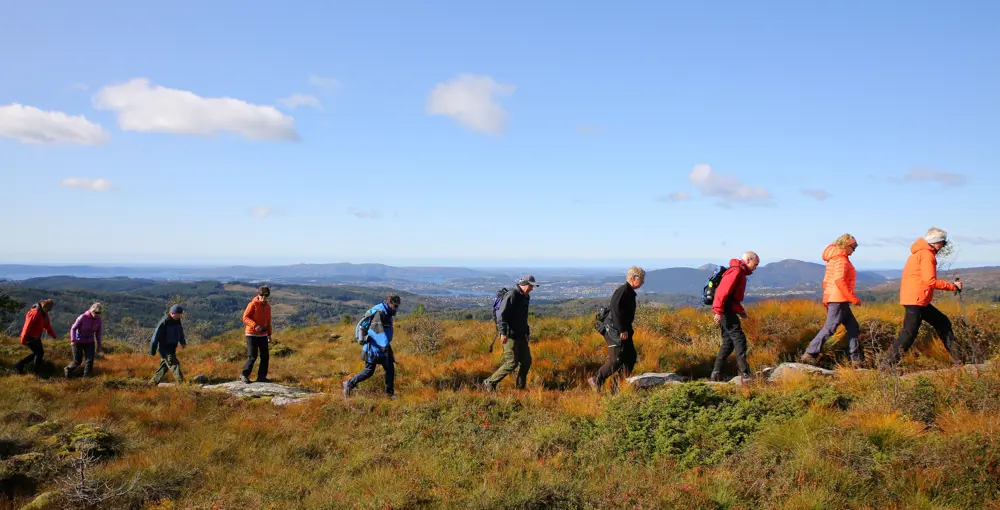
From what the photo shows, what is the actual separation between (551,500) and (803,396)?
3379 mm

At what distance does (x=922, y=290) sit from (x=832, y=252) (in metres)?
1.24

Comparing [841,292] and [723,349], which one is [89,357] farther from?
[841,292]

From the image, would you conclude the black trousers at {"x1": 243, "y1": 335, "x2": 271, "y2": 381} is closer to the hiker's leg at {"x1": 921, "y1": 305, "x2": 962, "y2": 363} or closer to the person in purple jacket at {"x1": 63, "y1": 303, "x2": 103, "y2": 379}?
the person in purple jacket at {"x1": 63, "y1": 303, "x2": 103, "y2": 379}

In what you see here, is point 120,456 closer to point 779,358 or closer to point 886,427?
point 886,427

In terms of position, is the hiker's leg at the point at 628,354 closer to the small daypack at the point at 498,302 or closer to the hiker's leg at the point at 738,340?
the hiker's leg at the point at 738,340

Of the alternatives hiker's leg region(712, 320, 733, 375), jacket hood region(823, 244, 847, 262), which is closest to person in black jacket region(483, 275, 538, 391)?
hiker's leg region(712, 320, 733, 375)

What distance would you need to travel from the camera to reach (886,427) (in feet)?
15.4

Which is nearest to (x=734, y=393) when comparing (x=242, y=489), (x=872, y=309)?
(x=242, y=489)

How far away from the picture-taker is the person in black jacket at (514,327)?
802 cm

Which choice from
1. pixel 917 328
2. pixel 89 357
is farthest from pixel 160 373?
pixel 917 328

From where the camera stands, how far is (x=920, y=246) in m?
7.01

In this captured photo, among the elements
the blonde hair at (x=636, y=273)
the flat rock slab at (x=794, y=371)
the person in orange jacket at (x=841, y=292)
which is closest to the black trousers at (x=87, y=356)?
the blonde hair at (x=636, y=273)

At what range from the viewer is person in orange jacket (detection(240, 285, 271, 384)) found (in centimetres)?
1006

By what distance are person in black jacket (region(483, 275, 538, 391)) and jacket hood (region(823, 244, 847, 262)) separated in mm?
4553
